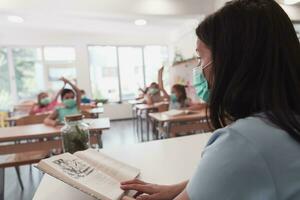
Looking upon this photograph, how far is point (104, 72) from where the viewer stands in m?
7.43

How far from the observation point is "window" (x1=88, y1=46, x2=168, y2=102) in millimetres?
7355

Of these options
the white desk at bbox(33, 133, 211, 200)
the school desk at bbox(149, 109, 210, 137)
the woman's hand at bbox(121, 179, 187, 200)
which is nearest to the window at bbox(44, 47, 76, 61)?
the school desk at bbox(149, 109, 210, 137)

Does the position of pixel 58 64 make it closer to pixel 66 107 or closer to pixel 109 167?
pixel 66 107

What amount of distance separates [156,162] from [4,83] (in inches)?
259

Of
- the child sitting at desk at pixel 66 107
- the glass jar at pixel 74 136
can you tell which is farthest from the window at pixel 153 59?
the glass jar at pixel 74 136

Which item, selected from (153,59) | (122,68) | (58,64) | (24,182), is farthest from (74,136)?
(153,59)

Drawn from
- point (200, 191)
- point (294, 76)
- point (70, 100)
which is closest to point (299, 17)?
point (70, 100)

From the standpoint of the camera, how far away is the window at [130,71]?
24.9 feet

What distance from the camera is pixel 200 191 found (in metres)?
0.50

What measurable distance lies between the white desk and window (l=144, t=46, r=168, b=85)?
6325 millimetres

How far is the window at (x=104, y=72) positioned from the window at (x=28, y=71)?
4.46 feet

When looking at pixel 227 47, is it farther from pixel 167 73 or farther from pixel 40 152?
pixel 167 73

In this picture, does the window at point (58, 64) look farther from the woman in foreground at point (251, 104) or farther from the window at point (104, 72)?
the woman in foreground at point (251, 104)

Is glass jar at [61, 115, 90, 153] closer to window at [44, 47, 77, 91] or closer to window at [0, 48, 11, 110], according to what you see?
window at [44, 47, 77, 91]
